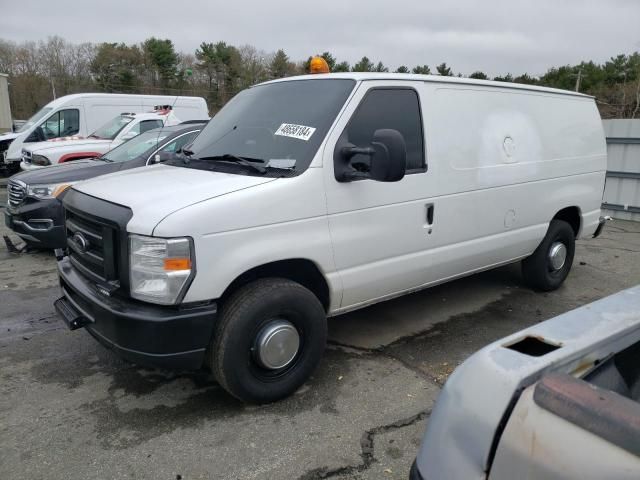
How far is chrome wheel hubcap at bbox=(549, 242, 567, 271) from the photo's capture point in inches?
214

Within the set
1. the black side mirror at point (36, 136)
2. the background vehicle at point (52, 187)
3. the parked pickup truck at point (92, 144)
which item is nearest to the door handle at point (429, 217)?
the background vehicle at point (52, 187)

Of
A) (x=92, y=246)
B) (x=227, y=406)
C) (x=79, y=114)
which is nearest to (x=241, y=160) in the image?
(x=92, y=246)

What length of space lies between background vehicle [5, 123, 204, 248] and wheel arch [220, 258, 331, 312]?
11.5 ft

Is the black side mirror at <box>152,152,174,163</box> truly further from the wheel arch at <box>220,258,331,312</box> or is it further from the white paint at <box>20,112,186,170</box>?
the white paint at <box>20,112,186,170</box>

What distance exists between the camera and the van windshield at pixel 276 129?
11.0 feet

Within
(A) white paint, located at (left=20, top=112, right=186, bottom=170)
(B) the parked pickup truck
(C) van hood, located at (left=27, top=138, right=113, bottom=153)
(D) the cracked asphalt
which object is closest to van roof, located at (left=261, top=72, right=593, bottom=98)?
(D) the cracked asphalt

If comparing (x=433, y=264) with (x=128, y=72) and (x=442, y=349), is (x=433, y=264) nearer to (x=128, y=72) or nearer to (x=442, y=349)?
(x=442, y=349)

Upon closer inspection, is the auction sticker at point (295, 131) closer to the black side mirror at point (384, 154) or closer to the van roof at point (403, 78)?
the black side mirror at point (384, 154)

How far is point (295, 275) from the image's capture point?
11.4ft

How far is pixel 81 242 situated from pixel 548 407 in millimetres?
2979

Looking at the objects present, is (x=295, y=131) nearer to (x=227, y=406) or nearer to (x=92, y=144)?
(x=227, y=406)

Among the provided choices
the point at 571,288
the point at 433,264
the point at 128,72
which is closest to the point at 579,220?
the point at 571,288

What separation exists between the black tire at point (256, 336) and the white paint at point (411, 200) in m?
0.18

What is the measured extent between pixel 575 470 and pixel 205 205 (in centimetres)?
221
